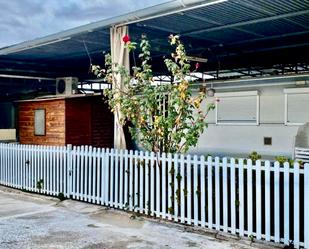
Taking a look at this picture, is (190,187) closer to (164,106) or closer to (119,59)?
(164,106)

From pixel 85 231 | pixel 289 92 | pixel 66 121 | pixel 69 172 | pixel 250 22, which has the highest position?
pixel 250 22

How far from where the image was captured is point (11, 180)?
10.3m

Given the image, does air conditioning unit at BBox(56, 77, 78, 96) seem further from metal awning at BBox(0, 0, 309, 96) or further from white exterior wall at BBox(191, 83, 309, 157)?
white exterior wall at BBox(191, 83, 309, 157)

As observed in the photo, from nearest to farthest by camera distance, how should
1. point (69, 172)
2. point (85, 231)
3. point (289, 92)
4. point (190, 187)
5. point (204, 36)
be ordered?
point (85, 231), point (190, 187), point (69, 172), point (289, 92), point (204, 36)

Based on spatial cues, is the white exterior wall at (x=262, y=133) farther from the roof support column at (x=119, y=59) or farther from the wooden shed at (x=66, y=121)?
the wooden shed at (x=66, y=121)

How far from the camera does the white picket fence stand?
17.3ft

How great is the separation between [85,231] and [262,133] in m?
5.88

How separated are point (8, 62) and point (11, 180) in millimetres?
5415

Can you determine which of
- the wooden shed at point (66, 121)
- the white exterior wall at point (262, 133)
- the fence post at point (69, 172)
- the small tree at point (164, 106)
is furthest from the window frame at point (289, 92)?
the wooden shed at point (66, 121)

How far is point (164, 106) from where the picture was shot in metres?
7.36

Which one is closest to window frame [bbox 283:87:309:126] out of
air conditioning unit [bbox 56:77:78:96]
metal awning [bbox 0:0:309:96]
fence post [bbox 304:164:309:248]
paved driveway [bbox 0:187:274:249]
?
metal awning [bbox 0:0:309:96]

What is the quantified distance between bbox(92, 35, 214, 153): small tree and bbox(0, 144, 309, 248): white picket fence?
1.32 ft

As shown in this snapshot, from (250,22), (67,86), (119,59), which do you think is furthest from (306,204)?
(67,86)

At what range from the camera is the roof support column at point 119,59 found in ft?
26.9
